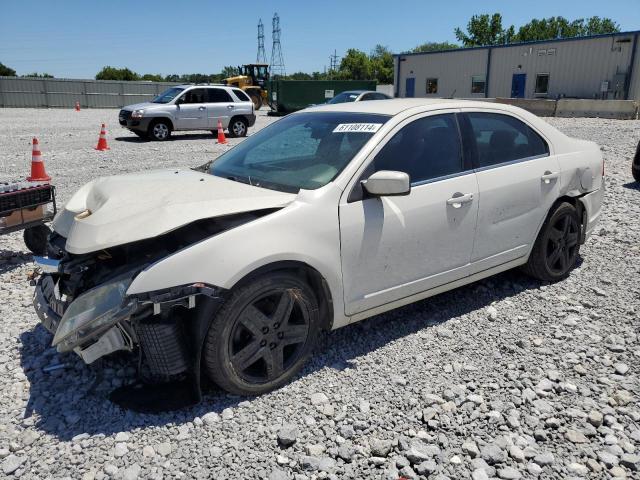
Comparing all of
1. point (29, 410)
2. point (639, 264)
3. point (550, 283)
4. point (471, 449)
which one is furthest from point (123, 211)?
point (639, 264)

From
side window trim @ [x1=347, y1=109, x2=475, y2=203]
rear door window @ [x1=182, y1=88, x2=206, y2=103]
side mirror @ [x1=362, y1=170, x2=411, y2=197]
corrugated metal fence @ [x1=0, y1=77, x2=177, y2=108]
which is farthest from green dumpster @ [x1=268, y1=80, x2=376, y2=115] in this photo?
side mirror @ [x1=362, y1=170, x2=411, y2=197]

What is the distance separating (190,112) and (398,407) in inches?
648

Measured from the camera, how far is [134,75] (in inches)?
3211

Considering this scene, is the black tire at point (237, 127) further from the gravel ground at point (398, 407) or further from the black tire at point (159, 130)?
the gravel ground at point (398, 407)

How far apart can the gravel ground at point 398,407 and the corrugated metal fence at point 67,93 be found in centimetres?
3829

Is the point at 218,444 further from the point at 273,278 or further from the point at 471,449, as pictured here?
the point at 471,449

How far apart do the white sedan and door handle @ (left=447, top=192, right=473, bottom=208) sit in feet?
0.04

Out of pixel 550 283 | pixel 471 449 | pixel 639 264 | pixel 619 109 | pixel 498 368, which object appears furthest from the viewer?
pixel 619 109

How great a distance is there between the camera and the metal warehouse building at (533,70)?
29375 mm

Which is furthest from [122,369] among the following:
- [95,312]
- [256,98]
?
[256,98]

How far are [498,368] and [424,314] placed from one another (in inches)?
34.9

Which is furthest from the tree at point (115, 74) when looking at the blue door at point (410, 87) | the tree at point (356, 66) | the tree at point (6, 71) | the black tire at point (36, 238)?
the black tire at point (36, 238)

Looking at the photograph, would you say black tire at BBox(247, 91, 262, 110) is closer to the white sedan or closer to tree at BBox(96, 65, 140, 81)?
the white sedan

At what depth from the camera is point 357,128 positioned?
3.79m
